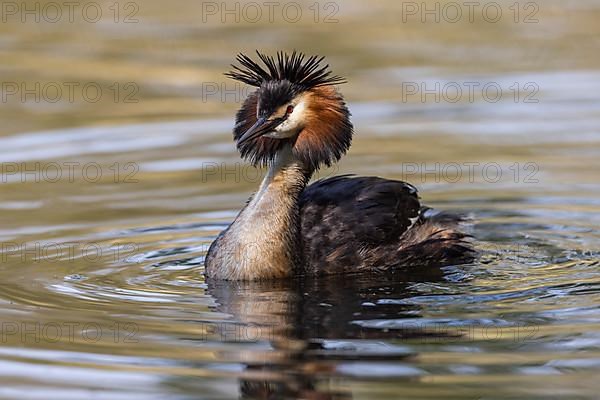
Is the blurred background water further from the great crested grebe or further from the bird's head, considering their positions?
the bird's head

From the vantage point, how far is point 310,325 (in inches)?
362

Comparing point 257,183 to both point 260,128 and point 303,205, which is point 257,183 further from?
point 260,128

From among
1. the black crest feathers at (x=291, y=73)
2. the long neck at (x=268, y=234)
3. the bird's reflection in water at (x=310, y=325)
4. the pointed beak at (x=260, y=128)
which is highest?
the black crest feathers at (x=291, y=73)

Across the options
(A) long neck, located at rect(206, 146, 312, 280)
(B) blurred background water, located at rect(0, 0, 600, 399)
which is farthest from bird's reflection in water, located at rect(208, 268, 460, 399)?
(A) long neck, located at rect(206, 146, 312, 280)

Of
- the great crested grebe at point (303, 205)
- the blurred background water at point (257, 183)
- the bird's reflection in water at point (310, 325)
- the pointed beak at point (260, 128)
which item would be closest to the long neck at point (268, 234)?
the great crested grebe at point (303, 205)

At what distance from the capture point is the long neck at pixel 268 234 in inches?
416

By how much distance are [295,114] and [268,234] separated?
960 millimetres

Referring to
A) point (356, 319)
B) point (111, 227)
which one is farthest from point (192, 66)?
point (356, 319)

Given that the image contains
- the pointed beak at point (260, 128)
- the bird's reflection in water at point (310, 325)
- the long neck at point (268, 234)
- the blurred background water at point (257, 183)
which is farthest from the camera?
the long neck at point (268, 234)

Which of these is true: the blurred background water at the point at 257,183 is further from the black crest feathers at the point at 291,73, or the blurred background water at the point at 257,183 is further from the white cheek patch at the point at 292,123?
the black crest feathers at the point at 291,73

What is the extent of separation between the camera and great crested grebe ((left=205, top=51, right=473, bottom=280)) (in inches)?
415

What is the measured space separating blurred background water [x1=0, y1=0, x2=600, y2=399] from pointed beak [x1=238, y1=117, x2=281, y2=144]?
1149 mm

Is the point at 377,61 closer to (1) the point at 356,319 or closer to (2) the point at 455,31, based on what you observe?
(2) the point at 455,31

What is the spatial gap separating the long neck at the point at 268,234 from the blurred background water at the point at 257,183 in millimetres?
243
